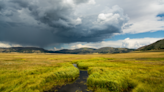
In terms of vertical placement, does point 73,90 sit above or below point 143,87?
below

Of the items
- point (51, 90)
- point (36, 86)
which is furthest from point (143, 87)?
point (36, 86)

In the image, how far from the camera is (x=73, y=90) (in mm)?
15016

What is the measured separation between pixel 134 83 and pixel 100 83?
21.1 ft

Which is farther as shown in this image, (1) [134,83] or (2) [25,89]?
(1) [134,83]

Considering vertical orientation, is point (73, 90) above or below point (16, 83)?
below

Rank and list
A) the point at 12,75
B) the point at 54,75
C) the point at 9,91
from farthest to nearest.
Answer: the point at 54,75 < the point at 12,75 < the point at 9,91

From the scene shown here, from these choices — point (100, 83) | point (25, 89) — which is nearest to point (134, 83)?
point (100, 83)

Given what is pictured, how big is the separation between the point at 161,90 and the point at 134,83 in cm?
427

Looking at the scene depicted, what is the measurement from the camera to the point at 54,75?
67.5ft

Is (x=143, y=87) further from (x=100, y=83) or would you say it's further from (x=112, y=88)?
(x=100, y=83)

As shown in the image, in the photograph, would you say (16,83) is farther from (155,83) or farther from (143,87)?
(155,83)

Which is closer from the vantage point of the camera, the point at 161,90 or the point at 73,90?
the point at 161,90

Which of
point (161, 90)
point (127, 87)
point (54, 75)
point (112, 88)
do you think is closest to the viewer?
point (161, 90)

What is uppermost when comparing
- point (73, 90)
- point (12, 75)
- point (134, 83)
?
point (12, 75)
